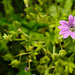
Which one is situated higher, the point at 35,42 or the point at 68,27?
the point at 68,27

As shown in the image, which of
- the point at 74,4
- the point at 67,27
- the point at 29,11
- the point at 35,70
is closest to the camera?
the point at 67,27

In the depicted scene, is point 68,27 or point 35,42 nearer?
point 68,27

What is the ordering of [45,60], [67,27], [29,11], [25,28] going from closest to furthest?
[67,27], [45,60], [29,11], [25,28]

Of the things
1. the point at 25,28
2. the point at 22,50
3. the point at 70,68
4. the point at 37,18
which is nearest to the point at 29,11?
the point at 37,18

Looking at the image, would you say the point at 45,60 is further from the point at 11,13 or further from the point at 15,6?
the point at 15,6

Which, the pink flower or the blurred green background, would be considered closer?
the pink flower

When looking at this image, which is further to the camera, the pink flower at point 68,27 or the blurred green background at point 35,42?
the blurred green background at point 35,42

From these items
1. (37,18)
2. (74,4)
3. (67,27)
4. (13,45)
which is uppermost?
(74,4)

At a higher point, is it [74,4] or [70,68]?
[74,4]
